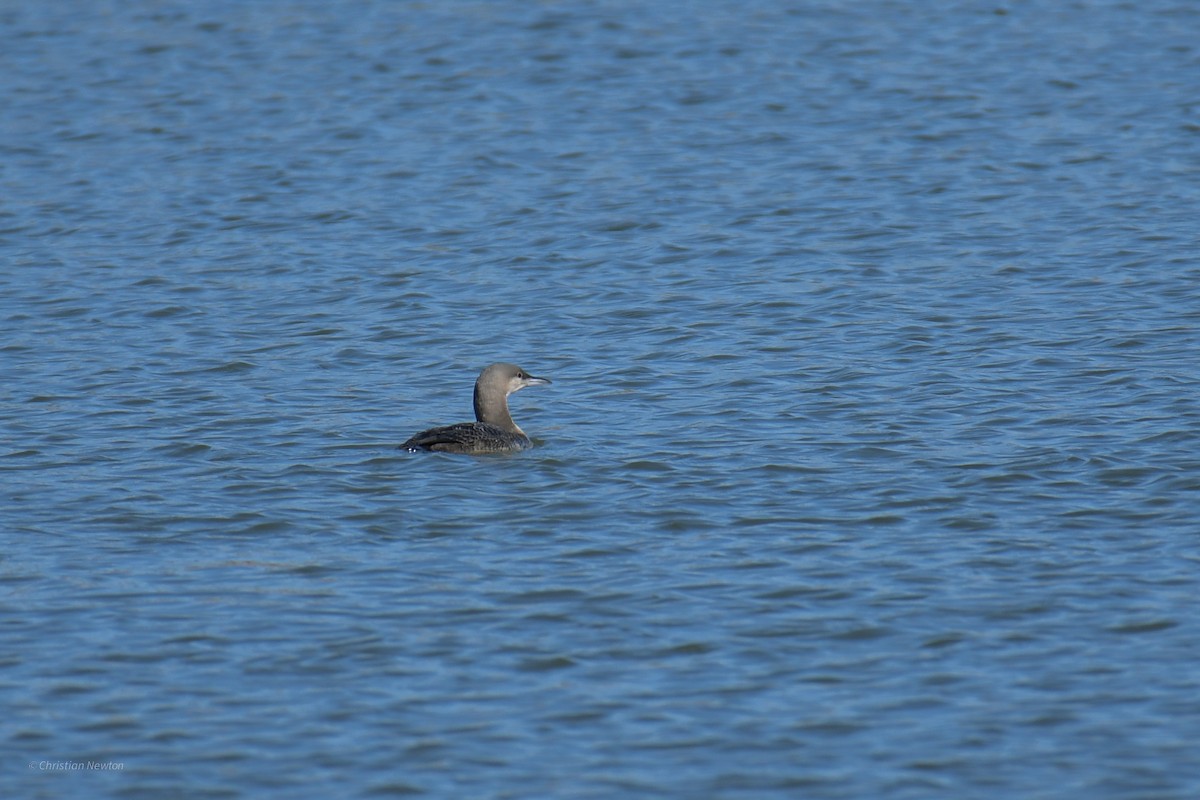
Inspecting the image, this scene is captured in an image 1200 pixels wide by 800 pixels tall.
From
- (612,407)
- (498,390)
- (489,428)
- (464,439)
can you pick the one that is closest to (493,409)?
(498,390)

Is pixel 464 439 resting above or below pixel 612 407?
above

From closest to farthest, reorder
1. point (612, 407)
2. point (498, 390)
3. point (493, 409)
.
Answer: point (493, 409) → point (498, 390) → point (612, 407)

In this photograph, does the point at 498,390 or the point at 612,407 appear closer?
the point at 498,390

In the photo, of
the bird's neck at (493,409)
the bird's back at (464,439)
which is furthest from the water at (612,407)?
the bird's neck at (493,409)

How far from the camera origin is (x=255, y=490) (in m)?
10.8

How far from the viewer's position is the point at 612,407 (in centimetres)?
1255

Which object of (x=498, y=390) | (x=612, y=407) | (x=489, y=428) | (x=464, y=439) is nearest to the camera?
(x=464, y=439)

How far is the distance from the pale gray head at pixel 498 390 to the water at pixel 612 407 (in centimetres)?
36

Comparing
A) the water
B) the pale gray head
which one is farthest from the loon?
the water

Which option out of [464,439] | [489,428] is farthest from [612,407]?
[464,439]

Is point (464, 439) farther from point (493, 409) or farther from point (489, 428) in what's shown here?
point (493, 409)

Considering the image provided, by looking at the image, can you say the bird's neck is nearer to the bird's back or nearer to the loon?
the loon

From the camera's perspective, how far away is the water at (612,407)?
303 inches

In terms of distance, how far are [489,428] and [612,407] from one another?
1340 millimetres
